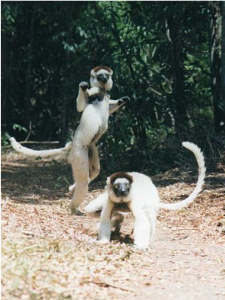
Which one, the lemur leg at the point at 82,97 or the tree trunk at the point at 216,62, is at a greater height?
the tree trunk at the point at 216,62

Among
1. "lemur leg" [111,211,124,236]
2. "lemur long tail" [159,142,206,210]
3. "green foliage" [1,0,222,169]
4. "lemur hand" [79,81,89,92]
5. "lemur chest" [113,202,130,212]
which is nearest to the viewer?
"lemur chest" [113,202,130,212]

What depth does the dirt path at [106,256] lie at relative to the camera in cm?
492

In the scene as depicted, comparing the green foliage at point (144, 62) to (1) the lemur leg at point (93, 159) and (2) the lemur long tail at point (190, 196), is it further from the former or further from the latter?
(2) the lemur long tail at point (190, 196)

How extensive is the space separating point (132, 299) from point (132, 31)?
30.3 feet

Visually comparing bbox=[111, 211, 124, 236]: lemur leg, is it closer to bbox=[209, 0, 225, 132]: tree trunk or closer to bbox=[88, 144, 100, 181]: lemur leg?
bbox=[88, 144, 100, 181]: lemur leg

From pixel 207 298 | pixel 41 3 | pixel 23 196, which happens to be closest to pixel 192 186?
pixel 23 196

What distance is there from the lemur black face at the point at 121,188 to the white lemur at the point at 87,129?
1.79m

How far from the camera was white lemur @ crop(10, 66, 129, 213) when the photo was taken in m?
8.48

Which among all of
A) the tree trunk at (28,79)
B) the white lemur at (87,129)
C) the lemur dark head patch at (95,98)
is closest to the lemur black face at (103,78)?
the white lemur at (87,129)

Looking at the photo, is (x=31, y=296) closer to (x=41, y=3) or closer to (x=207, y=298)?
(x=207, y=298)

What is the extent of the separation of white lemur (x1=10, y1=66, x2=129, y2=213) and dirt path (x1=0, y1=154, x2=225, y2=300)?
1.66ft

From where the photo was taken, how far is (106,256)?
5980 millimetres

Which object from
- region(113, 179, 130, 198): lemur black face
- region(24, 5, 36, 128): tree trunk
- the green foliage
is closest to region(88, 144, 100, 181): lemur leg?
region(113, 179, 130, 198): lemur black face

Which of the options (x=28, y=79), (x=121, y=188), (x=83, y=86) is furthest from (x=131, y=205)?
Answer: (x=28, y=79)
